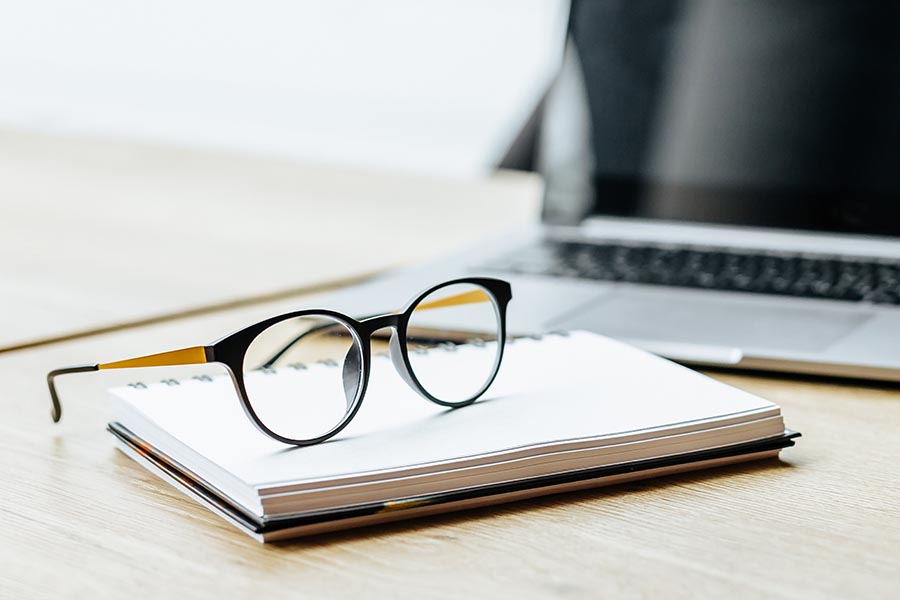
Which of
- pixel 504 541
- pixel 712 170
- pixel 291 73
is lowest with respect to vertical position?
pixel 504 541

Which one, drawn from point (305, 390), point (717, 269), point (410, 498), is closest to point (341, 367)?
point (305, 390)

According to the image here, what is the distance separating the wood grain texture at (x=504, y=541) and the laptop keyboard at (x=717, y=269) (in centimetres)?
28

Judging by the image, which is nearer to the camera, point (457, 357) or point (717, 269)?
point (457, 357)

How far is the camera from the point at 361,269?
113cm

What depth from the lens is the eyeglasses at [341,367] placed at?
0.52 meters

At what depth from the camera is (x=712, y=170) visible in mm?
1082

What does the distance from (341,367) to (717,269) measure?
0.47m

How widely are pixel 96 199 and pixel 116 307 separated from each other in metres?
0.63

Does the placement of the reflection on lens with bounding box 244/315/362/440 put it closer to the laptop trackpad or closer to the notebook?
the notebook

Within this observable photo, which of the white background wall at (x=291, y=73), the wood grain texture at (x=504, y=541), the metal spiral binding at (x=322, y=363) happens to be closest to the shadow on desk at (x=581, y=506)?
the wood grain texture at (x=504, y=541)

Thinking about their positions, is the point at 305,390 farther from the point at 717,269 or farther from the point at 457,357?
the point at 717,269

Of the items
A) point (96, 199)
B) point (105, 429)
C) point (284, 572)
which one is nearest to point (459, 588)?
point (284, 572)

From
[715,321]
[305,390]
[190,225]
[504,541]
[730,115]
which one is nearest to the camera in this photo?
[504,541]

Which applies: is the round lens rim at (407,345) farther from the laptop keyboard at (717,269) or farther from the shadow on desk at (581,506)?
the laptop keyboard at (717,269)
